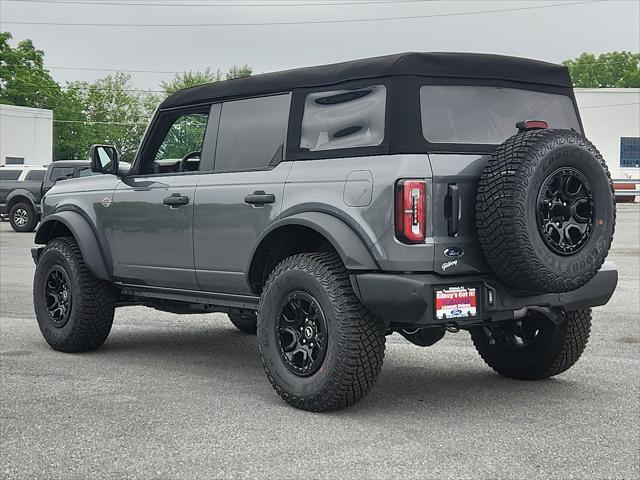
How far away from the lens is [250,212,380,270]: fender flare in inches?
203

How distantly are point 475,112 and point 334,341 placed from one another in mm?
1562

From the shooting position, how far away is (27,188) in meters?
25.7

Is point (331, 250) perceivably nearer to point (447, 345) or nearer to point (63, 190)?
point (447, 345)

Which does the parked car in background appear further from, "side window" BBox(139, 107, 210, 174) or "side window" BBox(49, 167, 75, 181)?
"side window" BBox(139, 107, 210, 174)

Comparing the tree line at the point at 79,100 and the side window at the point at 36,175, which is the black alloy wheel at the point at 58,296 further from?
the tree line at the point at 79,100

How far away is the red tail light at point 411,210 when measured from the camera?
497 cm

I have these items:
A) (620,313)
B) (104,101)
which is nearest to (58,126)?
(104,101)

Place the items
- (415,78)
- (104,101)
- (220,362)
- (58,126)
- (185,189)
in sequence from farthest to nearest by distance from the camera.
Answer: (104,101), (58,126), (220,362), (185,189), (415,78)

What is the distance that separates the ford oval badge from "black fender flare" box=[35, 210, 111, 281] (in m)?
3.16

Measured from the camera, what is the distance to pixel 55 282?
25.0ft

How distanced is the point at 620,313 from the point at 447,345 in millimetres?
2746

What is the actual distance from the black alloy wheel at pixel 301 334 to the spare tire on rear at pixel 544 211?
1.05 m

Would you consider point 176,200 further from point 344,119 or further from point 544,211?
point 544,211

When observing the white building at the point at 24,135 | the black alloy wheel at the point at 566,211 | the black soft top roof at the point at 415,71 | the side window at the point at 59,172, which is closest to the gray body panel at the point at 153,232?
the black soft top roof at the point at 415,71
